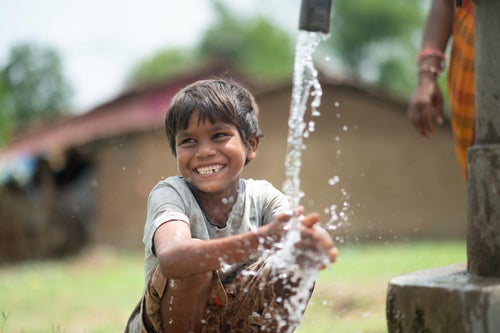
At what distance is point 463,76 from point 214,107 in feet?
3.82

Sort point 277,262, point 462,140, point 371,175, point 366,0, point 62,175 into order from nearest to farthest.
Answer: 1. point 277,262
2. point 462,140
3. point 371,175
4. point 62,175
5. point 366,0

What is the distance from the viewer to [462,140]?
3.38 meters

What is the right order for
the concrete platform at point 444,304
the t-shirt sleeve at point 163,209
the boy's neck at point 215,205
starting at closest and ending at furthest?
1. the concrete platform at point 444,304
2. the t-shirt sleeve at point 163,209
3. the boy's neck at point 215,205

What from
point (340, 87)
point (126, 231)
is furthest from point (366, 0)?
point (126, 231)

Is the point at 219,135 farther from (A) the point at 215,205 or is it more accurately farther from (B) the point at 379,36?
(B) the point at 379,36

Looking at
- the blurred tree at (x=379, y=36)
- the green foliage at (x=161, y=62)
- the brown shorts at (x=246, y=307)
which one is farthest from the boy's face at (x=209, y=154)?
the green foliage at (x=161, y=62)

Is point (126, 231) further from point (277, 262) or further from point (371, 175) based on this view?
point (277, 262)

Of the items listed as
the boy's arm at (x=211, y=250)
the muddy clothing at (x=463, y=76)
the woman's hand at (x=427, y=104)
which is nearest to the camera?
the boy's arm at (x=211, y=250)

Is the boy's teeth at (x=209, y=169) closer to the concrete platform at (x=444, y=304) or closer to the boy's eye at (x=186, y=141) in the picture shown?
the boy's eye at (x=186, y=141)

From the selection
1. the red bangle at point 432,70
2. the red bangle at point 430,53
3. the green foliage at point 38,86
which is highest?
the red bangle at point 430,53

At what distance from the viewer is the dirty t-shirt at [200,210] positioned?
259 cm

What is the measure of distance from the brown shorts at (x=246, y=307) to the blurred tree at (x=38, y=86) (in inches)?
1444

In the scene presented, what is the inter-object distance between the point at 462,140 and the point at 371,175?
10.8 m

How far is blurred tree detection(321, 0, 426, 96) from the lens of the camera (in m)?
38.1
